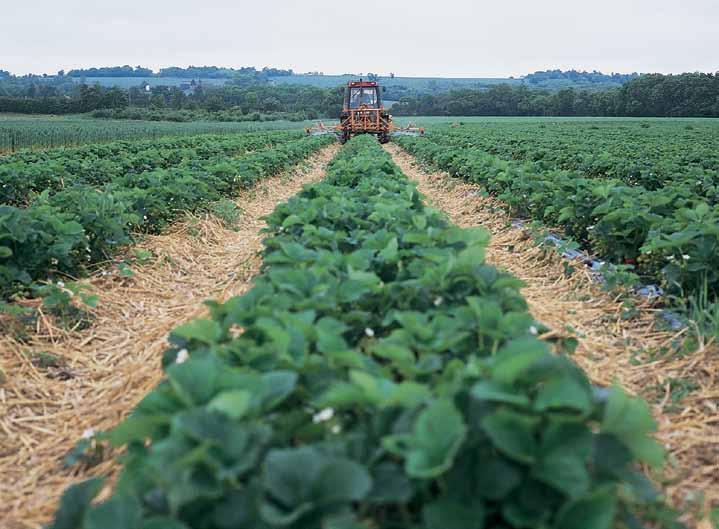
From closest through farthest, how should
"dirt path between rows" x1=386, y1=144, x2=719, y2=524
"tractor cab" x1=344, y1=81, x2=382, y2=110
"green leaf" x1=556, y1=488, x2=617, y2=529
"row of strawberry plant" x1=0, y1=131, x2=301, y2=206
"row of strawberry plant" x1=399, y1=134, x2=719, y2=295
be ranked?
"green leaf" x1=556, y1=488, x2=617, y2=529, "dirt path between rows" x1=386, y1=144, x2=719, y2=524, "row of strawberry plant" x1=399, y1=134, x2=719, y2=295, "row of strawberry plant" x1=0, y1=131, x2=301, y2=206, "tractor cab" x1=344, y1=81, x2=382, y2=110

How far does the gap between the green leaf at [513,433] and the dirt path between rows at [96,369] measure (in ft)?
6.30

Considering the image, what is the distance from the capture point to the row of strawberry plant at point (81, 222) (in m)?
4.89

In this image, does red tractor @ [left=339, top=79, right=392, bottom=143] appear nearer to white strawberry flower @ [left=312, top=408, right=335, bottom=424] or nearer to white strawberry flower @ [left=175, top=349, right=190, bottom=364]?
white strawberry flower @ [left=175, top=349, right=190, bottom=364]

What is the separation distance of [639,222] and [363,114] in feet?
78.5

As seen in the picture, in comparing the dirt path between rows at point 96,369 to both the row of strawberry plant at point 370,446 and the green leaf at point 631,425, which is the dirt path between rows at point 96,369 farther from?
the green leaf at point 631,425

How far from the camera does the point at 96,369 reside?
13.4ft

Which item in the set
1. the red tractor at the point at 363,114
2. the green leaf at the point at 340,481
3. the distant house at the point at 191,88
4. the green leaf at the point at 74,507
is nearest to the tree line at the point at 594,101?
the distant house at the point at 191,88

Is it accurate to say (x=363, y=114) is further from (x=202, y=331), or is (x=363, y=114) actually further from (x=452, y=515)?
(x=452, y=515)

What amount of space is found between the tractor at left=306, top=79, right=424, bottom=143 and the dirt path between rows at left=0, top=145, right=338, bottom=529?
21.6 m

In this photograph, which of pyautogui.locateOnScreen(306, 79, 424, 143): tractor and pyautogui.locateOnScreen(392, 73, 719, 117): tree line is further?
pyautogui.locateOnScreen(392, 73, 719, 117): tree line

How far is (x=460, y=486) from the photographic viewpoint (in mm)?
1571

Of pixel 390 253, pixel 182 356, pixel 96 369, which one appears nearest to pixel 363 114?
pixel 96 369

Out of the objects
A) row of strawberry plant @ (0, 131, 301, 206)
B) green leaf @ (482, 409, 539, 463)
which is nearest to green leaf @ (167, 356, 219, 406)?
green leaf @ (482, 409, 539, 463)

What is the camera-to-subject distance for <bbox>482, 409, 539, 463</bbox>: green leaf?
1.49 meters
